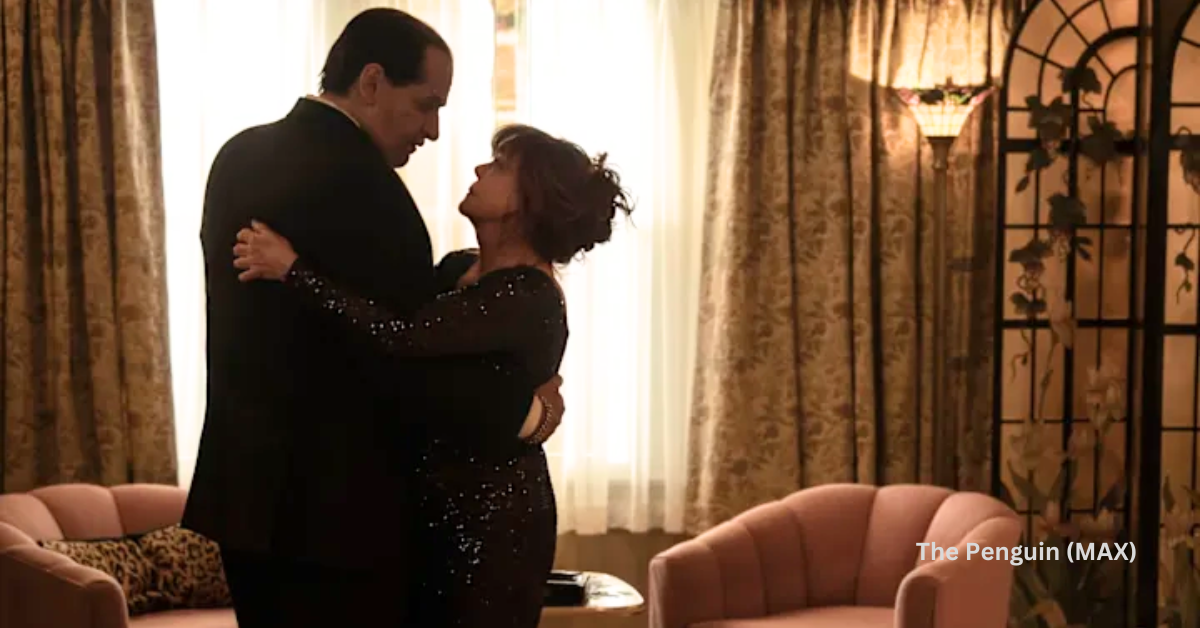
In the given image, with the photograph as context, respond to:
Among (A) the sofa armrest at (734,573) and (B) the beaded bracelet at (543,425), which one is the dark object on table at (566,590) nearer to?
(A) the sofa armrest at (734,573)

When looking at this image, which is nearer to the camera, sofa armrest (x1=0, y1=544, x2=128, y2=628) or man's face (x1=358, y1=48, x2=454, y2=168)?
man's face (x1=358, y1=48, x2=454, y2=168)

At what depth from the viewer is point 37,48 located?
482 cm

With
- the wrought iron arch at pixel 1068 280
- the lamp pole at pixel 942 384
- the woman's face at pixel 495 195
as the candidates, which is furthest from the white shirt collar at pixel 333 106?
the lamp pole at pixel 942 384

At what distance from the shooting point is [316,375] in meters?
1.99

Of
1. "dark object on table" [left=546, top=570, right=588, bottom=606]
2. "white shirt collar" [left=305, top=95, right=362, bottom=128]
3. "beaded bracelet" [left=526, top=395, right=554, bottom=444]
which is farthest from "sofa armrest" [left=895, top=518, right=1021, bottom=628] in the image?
"white shirt collar" [left=305, top=95, right=362, bottom=128]

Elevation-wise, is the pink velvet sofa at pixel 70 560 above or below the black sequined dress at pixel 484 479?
below

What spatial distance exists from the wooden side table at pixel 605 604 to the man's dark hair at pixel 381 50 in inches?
79.2

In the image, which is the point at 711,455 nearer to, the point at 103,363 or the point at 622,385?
the point at 622,385

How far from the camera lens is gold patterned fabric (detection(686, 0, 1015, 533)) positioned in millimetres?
5078

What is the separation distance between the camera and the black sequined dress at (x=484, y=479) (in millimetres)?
2184

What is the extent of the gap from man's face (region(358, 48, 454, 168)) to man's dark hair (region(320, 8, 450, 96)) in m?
0.01

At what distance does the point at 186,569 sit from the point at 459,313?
250cm

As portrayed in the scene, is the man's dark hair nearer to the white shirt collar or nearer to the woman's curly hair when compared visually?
the white shirt collar

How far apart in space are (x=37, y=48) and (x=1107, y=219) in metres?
3.56
